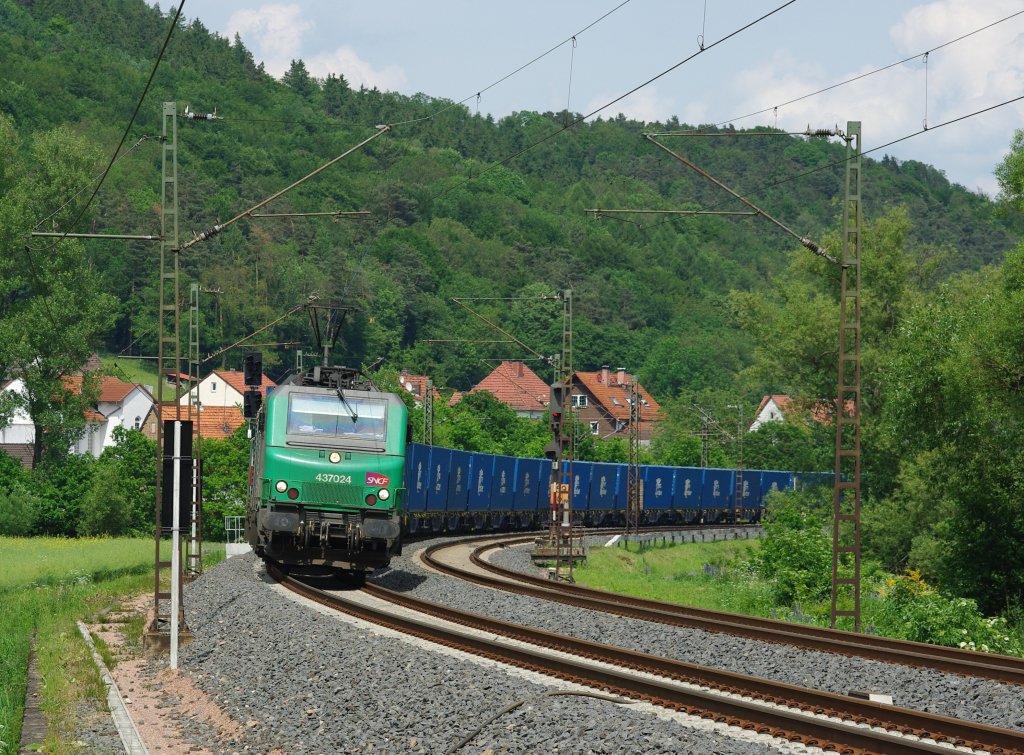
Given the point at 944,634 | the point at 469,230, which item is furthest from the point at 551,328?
the point at 944,634

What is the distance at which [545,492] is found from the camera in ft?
192

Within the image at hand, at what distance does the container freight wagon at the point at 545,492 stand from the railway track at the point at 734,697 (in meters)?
21.3

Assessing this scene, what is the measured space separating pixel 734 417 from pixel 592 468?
50218 mm

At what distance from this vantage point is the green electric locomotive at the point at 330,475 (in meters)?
22.8

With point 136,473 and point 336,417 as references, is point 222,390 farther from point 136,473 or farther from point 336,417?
point 336,417

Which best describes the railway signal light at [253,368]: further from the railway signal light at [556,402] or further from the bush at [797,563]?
the bush at [797,563]

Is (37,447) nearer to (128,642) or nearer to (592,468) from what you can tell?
(592,468)

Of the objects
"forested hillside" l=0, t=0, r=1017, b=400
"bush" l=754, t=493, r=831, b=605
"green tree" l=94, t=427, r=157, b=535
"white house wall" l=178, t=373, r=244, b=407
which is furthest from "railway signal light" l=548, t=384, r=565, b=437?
"white house wall" l=178, t=373, r=244, b=407

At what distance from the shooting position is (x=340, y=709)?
1271 cm

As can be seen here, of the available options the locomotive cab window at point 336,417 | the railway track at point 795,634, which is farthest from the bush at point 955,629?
the locomotive cab window at point 336,417

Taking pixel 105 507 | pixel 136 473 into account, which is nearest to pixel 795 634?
pixel 105 507

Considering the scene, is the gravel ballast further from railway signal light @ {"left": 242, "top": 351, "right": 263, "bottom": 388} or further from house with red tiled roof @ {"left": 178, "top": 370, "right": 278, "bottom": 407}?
house with red tiled roof @ {"left": 178, "top": 370, "right": 278, "bottom": 407}

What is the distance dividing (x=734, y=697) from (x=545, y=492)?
45.2 m

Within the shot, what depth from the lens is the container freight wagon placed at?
1761 inches
